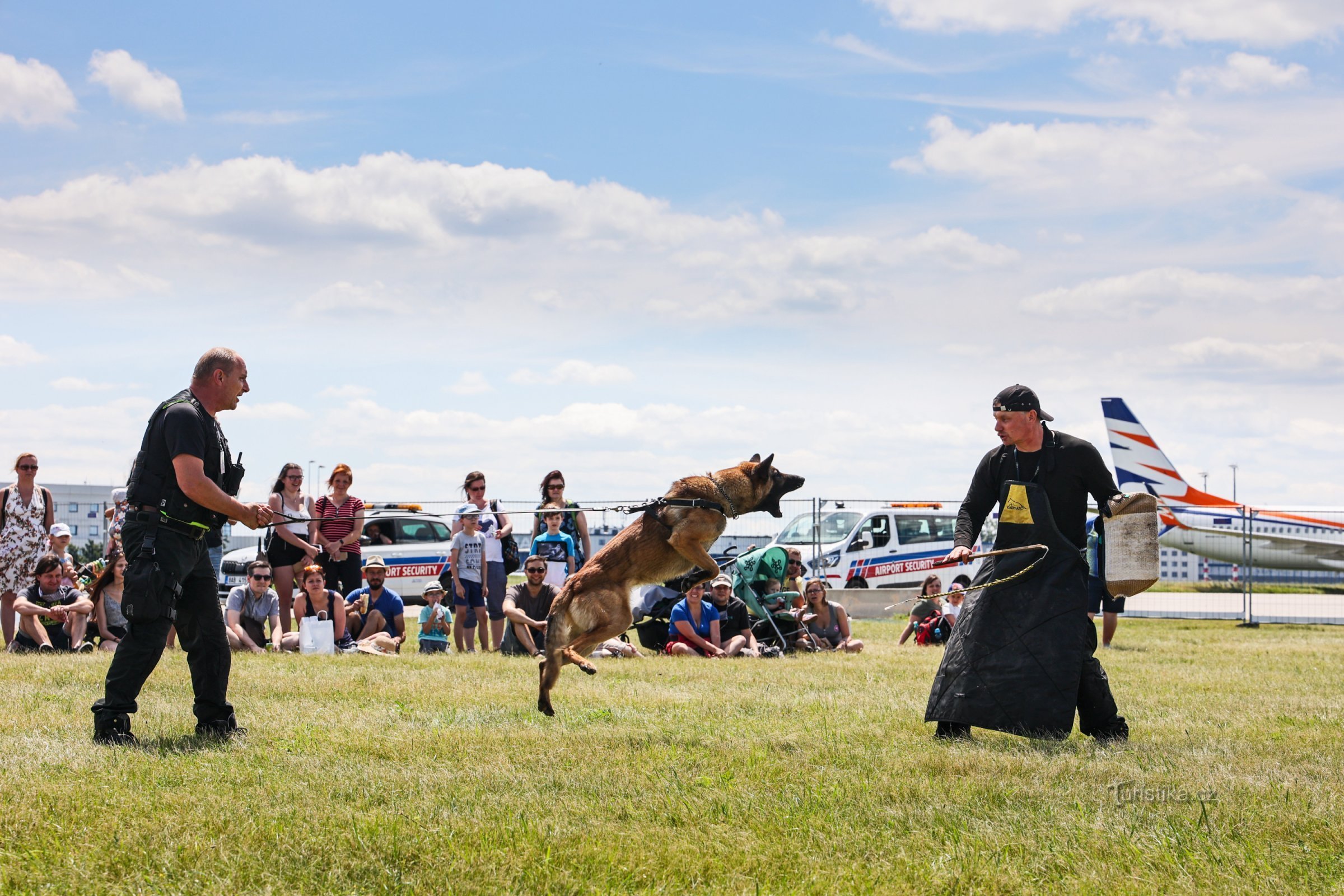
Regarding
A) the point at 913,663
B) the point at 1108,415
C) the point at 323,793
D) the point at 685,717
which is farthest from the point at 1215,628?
the point at 323,793

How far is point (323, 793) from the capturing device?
4371mm

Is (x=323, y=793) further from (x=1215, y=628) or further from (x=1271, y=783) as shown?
(x=1215, y=628)

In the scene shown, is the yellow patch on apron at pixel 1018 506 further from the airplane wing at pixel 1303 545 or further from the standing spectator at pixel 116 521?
the airplane wing at pixel 1303 545

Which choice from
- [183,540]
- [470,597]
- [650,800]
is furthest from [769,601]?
[650,800]

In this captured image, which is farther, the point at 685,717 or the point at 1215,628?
the point at 1215,628

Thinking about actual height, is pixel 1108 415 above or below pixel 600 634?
above

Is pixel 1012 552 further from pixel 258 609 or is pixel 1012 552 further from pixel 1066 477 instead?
pixel 258 609

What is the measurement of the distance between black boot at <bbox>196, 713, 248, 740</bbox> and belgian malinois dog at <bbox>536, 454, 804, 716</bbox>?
166 cm

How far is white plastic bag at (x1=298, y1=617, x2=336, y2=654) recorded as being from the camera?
1108 cm

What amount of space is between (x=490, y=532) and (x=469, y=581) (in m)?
0.57

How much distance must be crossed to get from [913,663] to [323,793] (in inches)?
292

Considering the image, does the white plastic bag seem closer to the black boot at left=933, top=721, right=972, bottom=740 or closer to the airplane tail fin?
the black boot at left=933, top=721, right=972, bottom=740

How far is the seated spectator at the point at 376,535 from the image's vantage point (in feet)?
60.1

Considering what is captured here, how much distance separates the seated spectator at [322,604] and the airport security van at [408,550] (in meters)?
7.03
